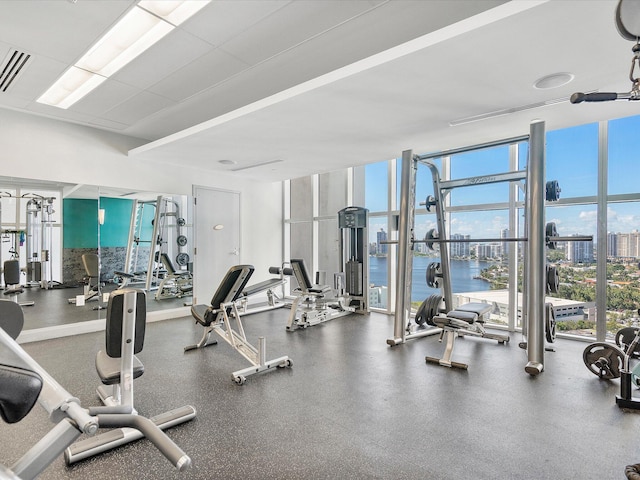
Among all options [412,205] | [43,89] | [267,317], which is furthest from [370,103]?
[267,317]

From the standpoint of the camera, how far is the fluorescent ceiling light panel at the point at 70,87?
11.2ft

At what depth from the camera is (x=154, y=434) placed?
738mm

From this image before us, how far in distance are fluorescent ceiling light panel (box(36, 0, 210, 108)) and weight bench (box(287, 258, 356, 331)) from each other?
3.07 meters

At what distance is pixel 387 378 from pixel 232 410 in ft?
4.34

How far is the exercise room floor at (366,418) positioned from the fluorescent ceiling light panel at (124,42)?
9.15ft

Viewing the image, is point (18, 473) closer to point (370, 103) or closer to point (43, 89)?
point (370, 103)

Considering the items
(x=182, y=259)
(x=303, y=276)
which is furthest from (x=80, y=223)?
(x=303, y=276)

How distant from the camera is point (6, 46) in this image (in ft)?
9.39

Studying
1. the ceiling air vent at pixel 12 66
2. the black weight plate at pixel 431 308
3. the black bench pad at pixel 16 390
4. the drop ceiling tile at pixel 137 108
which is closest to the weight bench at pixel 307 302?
the black weight plate at pixel 431 308

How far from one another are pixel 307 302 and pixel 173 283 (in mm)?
2248

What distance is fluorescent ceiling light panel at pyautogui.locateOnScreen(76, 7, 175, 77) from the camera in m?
2.58

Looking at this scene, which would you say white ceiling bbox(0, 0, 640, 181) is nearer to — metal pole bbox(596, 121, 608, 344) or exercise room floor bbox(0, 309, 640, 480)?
metal pole bbox(596, 121, 608, 344)

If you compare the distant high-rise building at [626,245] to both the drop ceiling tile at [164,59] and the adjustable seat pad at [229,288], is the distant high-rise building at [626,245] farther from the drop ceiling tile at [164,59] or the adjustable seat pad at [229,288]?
the drop ceiling tile at [164,59]

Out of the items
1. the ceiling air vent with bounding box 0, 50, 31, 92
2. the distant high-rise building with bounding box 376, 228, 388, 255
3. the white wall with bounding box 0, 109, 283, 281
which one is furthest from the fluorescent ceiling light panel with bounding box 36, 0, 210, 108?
the distant high-rise building with bounding box 376, 228, 388, 255
